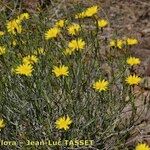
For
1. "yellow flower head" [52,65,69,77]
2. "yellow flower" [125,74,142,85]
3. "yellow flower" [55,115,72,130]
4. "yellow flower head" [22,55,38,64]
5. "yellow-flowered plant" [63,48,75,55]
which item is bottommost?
"yellow flower" [55,115,72,130]

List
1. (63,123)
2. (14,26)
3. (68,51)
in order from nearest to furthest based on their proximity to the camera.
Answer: (63,123), (68,51), (14,26)

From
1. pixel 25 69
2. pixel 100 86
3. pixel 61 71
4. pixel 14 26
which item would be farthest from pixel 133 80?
pixel 14 26

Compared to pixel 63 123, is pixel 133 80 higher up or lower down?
higher up

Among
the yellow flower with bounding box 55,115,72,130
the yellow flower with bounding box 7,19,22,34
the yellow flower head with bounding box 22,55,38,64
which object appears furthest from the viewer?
the yellow flower with bounding box 7,19,22,34

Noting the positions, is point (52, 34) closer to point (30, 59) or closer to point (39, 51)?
point (39, 51)

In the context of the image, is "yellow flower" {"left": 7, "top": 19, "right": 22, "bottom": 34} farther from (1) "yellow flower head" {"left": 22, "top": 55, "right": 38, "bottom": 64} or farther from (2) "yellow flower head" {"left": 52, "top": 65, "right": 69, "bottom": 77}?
(2) "yellow flower head" {"left": 52, "top": 65, "right": 69, "bottom": 77}

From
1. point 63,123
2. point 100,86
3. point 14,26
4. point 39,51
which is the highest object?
point 14,26

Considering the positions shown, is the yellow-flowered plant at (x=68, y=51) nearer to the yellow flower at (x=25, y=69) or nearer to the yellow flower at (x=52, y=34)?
the yellow flower at (x=52, y=34)

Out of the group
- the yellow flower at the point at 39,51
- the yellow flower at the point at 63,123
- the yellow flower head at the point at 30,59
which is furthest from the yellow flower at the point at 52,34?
the yellow flower at the point at 63,123

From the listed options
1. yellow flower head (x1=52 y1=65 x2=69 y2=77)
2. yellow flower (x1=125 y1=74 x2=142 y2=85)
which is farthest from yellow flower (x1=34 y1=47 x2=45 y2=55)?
yellow flower (x1=125 y1=74 x2=142 y2=85)
